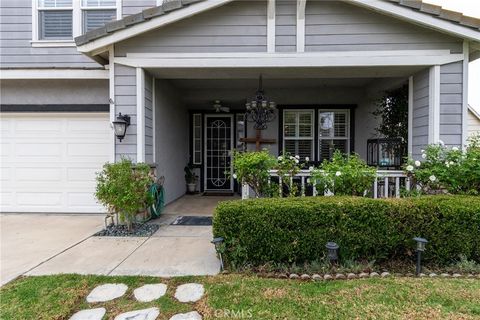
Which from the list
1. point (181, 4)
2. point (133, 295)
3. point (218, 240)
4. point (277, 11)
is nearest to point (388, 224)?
point (218, 240)

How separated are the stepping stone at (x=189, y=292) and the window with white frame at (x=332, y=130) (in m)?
5.85

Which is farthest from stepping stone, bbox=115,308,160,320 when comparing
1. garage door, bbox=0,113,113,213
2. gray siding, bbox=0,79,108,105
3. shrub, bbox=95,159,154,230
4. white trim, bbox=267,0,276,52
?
gray siding, bbox=0,79,108,105

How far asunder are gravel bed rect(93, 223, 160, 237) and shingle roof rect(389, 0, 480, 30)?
5.44 m

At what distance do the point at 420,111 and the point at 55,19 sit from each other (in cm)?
757

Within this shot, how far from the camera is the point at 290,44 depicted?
194 inches

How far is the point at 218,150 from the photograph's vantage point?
908 centimetres

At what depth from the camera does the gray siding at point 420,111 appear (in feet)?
16.4

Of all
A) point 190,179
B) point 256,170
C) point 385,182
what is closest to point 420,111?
point 385,182

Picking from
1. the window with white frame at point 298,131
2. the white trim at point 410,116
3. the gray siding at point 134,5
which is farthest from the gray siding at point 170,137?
the white trim at point 410,116

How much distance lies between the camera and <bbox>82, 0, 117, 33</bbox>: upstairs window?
5930 mm

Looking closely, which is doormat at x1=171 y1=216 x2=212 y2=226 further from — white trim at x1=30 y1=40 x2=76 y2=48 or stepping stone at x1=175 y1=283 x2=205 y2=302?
white trim at x1=30 y1=40 x2=76 y2=48

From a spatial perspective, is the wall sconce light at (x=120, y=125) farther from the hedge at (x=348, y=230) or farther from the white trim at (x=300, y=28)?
the white trim at (x=300, y=28)

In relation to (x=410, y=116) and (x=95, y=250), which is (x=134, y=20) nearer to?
→ (x=95, y=250)

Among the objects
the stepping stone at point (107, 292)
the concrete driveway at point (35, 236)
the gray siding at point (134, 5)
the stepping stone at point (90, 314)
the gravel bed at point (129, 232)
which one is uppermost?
the gray siding at point (134, 5)
